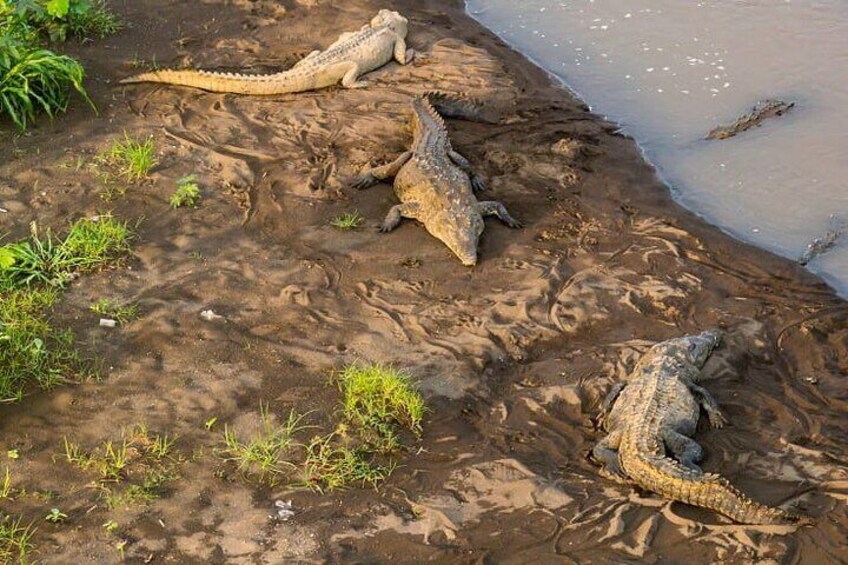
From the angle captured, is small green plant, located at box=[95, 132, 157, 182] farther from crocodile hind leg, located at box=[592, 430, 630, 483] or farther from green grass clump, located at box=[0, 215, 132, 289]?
crocodile hind leg, located at box=[592, 430, 630, 483]

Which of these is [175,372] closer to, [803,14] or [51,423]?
[51,423]

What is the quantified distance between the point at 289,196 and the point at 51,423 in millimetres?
3115

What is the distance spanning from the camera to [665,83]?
1067 centimetres

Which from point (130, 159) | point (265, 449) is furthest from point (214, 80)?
point (265, 449)

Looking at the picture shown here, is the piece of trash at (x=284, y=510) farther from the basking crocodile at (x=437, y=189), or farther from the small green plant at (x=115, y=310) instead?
the basking crocodile at (x=437, y=189)

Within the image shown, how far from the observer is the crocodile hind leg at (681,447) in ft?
19.4

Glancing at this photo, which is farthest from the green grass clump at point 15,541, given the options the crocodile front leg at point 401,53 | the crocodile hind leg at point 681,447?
the crocodile front leg at point 401,53

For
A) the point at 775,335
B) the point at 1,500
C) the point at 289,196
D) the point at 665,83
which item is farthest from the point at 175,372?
the point at 665,83

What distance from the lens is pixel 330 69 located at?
10148 mm

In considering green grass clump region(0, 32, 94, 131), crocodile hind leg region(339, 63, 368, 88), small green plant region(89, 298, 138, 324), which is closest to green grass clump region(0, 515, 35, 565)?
small green plant region(89, 298, 138, 324)

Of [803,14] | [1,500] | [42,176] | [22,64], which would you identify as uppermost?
[803,14]

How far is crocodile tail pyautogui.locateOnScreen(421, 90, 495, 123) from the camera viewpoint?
9781 mm

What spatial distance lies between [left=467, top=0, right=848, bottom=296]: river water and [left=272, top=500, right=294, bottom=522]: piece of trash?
187 inches

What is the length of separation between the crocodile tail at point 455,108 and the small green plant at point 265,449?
4.66m
